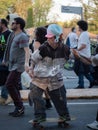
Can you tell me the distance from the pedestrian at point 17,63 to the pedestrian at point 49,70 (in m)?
0.99

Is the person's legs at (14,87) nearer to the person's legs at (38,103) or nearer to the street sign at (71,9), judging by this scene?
the person's legs at (38,103)

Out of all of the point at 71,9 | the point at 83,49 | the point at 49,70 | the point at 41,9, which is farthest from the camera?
the point at 41,9

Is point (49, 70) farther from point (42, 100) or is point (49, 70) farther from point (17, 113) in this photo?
point (17, 113)

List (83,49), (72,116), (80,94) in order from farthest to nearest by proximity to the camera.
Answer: (83,49), (80,94), (72,116)

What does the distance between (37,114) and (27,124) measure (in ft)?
1.43


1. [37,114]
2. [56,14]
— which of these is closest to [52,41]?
[37,114]

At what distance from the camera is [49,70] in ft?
22.3

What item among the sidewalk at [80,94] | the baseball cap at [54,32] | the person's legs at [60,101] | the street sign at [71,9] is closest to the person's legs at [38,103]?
the person's legs at [60,101]

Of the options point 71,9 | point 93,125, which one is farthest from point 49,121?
point 71,9

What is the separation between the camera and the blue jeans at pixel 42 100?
676 cm

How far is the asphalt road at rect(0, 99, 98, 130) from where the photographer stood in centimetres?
697

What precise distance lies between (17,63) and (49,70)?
1.18 metres

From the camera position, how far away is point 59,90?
6.87 m

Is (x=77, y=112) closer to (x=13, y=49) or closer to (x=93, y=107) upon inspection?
(x=93, y=107)
